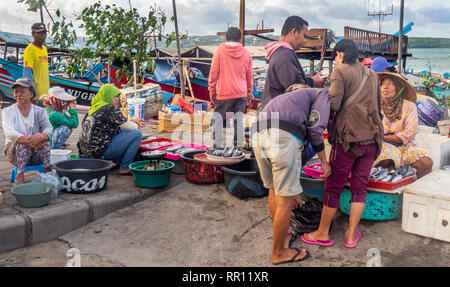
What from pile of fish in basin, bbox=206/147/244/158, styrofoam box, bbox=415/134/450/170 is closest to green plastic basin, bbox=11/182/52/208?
pile of fish in basin, bbox=206/147/244/158

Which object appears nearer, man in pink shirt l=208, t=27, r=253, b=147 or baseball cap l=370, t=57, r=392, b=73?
baseball cap l=370, t=57, r=392, b=73

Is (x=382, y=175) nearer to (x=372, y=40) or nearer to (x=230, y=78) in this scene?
(x=230, y=78)

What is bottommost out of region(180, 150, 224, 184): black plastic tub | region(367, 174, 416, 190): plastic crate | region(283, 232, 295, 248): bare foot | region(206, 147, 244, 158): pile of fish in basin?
region(283, 232, 295, 248): bare foot

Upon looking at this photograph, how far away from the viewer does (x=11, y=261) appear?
3168 millimetres

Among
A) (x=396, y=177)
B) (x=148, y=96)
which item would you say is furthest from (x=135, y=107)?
(x=396, y=177)

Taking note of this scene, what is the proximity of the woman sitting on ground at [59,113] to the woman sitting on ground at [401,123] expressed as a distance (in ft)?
14.5

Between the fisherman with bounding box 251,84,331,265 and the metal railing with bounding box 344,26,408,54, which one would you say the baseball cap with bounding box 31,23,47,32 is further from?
the metal railing with bounding box 344,26,408,54

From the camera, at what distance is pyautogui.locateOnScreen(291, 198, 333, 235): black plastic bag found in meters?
3.64

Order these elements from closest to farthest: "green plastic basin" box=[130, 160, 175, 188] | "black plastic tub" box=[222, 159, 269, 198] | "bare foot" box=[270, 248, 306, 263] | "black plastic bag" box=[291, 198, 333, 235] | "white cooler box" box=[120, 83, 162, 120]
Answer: "bare foot" box=[270, 248, 306, 263] → "black plastic bag" box=[291, 198, 333, 235] → "black plastic tub" box=[222, 159, 269, 198] → "green plastic basin" box=[130, 160, 175, 188] → "white cooler box" box=[120, 83, 162, 120]

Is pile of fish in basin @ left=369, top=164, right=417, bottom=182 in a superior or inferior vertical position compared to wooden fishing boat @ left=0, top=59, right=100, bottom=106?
inferior

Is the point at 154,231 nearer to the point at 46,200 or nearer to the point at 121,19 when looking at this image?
the point at 46,200

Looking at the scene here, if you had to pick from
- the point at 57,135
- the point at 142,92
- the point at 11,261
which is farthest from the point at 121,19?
the point at 11,261

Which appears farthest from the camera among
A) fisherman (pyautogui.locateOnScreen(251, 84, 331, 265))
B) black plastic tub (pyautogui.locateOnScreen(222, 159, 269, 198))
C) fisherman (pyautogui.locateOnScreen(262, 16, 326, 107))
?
black plastic tub (pyautogui.locateOnScreen(222, 159, 269, 198))
